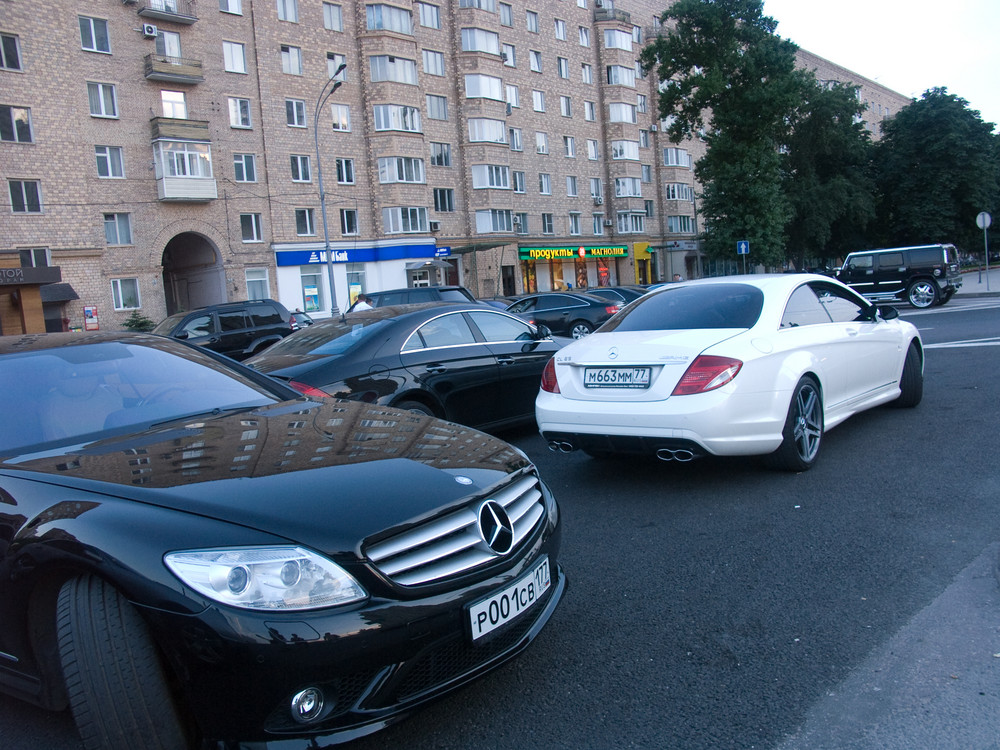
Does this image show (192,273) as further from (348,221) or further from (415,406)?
(415,406)

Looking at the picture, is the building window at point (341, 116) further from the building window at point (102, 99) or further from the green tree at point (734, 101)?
the green tree at point (734, 101)

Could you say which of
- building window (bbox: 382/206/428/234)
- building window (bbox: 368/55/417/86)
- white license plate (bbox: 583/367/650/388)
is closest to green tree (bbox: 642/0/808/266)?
building window (bbox: 368/55/417/86)

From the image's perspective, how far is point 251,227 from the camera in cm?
3759

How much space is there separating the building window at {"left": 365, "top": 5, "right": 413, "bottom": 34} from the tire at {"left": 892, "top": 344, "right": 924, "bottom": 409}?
129 ft

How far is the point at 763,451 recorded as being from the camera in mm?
5316

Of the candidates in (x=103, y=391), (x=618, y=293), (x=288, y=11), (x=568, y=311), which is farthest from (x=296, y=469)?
(x=288, y=11)

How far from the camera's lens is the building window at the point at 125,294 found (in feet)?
111

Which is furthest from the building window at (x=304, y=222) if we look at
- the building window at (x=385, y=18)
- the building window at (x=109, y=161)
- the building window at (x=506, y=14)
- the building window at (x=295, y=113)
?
the building window at (x=506, y=14)

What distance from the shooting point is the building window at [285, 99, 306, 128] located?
38750 mm

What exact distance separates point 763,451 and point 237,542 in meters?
3.96

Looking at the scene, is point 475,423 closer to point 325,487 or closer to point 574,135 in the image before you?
point 325,487

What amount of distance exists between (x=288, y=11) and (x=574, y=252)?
892 inches

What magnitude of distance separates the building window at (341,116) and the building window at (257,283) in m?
8.73

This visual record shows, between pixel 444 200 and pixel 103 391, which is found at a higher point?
pixel 444 200
